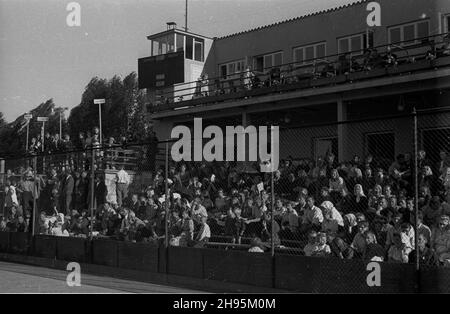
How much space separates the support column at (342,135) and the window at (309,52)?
5.50 m

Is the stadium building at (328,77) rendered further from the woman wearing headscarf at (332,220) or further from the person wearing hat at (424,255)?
the person wearing hat at (424,255)

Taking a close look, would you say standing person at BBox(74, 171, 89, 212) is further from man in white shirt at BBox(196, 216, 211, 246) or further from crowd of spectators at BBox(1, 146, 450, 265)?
man in white shirt at BBox(196, 216, 211, 246)

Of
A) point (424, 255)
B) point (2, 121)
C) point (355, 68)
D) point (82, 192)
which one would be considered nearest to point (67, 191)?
point (82, 192)

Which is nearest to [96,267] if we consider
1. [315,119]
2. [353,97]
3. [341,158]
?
[341,158]

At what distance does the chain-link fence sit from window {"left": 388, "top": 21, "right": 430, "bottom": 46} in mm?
5181

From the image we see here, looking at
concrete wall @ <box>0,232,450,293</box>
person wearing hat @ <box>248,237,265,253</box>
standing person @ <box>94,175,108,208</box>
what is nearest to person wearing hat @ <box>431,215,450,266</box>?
concrete wall @ <box>0,232,450,293</box>

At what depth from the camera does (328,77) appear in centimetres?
1931

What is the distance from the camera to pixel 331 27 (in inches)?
945

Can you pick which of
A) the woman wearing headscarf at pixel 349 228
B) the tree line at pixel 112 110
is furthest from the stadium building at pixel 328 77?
the tree line at pixel 112 110

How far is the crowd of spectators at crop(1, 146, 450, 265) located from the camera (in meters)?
8.71

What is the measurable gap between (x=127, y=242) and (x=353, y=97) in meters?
10.6

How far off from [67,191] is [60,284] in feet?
16.2

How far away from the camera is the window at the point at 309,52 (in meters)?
24.4
